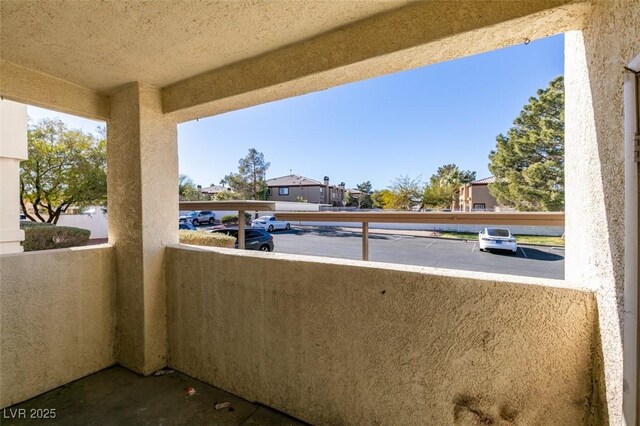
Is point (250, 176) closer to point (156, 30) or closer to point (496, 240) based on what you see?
point (496, 240)

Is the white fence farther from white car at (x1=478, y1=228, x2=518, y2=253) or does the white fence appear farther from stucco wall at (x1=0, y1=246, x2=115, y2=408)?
white car at (x1=478, y1=228, x2=518, y2=253)

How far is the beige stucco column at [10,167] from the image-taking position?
3568 mm

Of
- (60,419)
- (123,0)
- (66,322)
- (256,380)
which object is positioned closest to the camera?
(123,0)

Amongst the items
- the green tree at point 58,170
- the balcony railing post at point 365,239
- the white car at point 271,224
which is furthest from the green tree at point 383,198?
the balcony railing post at point 365,239

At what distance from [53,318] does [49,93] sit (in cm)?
195

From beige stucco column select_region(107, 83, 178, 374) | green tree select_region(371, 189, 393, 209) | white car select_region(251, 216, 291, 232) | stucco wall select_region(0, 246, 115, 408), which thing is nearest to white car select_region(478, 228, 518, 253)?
beige stucco column select_region(107, 83, 178, 374)

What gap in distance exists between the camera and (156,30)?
5.64 ft

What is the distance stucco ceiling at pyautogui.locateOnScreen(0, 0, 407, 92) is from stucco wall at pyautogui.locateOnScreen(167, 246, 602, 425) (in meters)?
1.53

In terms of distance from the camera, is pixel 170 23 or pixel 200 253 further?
pixel 200 253

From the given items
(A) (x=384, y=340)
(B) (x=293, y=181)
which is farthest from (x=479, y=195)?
(B) (x=293, y=181)

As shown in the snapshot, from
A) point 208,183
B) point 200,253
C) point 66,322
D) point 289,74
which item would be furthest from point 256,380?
point 208,183

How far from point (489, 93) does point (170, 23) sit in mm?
17664

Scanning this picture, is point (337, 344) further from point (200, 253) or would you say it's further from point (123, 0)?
point (123, 0)

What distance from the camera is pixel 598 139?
118 centimetres
